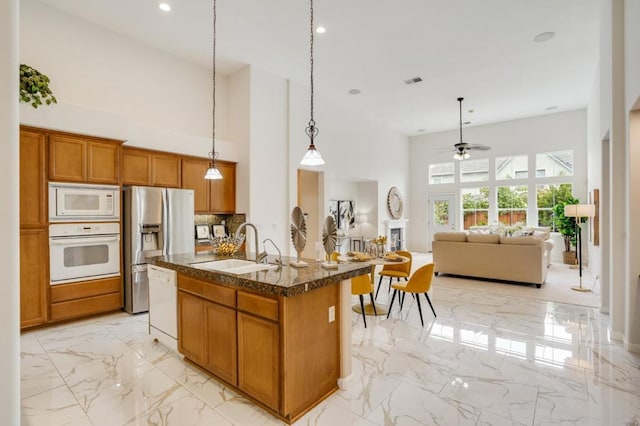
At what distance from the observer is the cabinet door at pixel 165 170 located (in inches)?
190

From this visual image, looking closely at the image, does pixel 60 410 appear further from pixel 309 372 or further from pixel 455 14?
pixel 455 14

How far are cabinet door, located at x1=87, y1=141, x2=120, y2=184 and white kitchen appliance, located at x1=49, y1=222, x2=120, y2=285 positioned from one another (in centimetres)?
59

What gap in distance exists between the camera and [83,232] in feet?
13.2

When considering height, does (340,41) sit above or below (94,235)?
above

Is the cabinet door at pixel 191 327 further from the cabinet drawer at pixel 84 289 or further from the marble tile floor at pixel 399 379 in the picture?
the cabinet drawer at pixel 84 289

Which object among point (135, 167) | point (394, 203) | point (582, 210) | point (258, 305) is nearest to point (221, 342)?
point (258, 305)

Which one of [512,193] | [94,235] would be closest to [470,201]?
[512,193]

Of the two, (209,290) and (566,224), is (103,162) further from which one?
(566,224)

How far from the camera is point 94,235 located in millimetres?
4125

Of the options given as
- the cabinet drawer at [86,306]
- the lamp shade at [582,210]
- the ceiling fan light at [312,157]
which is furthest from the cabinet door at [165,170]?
the lamp shade at [582,210]

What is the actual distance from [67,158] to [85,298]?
1.76 m

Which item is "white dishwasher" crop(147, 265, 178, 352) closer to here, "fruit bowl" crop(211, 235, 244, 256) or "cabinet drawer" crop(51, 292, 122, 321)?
"fruit bowl" crop(211, 235, 244, 256)

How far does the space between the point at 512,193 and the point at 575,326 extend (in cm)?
664

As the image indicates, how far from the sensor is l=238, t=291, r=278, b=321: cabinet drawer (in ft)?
6.95
